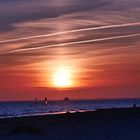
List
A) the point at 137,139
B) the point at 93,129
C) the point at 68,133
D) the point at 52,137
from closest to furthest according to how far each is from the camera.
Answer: the point at 137,139, the point at 52,137, the point at 68,133, the point at 93,129

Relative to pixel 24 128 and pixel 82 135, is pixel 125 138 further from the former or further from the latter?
pixel 24 128

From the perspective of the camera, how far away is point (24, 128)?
108 ft

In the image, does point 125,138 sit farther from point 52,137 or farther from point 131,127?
point 131,127

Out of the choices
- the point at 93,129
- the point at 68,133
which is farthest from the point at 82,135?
the point at 93,129

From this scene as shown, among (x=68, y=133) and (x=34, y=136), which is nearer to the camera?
(x=34, y=136)

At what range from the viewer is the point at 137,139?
27.2 metres

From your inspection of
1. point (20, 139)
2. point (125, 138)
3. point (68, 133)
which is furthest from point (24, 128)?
point (125, 138)

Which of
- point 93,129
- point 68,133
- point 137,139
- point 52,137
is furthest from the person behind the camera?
point 93,129

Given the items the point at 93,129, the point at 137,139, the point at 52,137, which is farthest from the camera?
the point at 93,129

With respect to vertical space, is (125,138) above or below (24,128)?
below

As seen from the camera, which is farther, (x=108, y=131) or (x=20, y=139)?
(x=108, y=131)

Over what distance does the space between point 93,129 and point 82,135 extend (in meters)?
3.78

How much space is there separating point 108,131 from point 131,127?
258 centimetres

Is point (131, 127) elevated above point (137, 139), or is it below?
above
